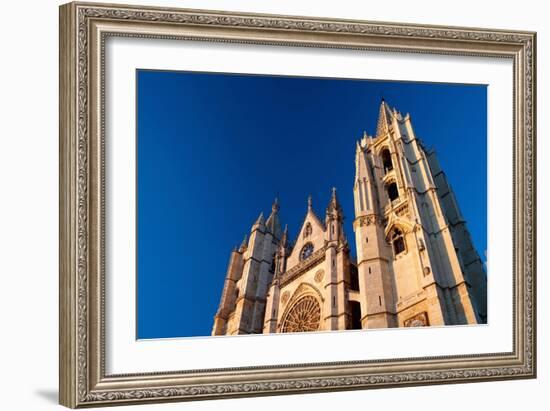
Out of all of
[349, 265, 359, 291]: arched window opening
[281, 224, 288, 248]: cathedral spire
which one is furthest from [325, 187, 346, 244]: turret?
[281, 224, 288, 248]: cathedral spire

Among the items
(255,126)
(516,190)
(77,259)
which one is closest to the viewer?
(77,259)

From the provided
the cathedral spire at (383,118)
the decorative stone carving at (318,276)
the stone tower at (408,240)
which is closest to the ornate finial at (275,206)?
the stone tower at (408,240)

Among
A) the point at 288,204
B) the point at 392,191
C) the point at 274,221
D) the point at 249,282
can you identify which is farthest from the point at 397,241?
the point at 249,282

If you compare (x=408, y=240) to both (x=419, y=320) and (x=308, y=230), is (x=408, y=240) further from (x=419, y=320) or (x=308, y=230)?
(x=308, y=230)

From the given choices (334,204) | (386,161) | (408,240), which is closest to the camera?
(334,204)

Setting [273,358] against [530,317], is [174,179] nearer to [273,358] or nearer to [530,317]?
[273,358]

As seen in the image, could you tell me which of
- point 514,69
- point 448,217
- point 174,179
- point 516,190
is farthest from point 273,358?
point 514,69

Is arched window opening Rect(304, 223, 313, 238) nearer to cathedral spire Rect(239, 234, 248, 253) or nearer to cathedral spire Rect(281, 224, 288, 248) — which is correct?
cathedral spire Rect(281, 224, 288, 248)
